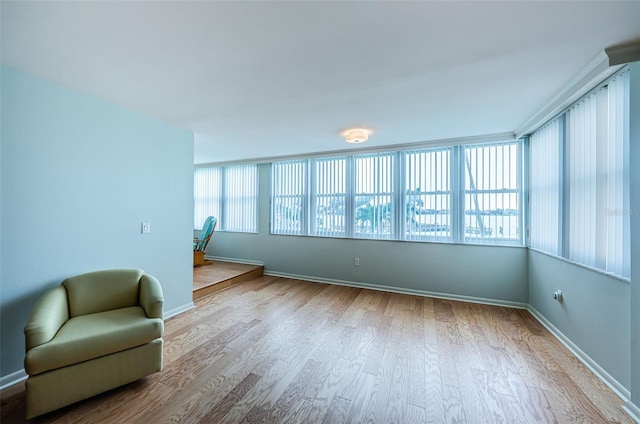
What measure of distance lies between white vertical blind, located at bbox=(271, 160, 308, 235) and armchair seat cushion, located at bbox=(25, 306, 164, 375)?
309 centimetres

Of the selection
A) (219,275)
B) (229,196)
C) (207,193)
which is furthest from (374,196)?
(207,193)

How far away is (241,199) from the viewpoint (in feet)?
18.1

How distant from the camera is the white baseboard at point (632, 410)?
1.57m

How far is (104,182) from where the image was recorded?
2408 millimetres

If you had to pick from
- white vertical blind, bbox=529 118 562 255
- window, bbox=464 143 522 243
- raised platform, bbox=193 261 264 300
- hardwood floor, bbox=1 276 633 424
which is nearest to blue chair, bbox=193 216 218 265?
raised platform, bbox=193 261 264 300

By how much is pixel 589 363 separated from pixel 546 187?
1806 millimetres

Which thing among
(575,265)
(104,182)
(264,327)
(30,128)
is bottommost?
(264,327)

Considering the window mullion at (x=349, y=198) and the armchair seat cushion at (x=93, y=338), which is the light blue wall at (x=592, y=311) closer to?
the window mullion at (x=349, y=198)

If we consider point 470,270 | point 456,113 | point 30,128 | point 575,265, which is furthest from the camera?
point 470,270

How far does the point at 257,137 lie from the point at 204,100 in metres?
1.28

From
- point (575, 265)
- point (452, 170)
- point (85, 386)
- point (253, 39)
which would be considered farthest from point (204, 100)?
point (575, 265)

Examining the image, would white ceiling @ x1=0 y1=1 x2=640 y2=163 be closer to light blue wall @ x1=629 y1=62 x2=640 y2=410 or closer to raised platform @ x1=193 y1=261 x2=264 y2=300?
light blue wall @ x1=629 y1=62 x2=640 y2=410

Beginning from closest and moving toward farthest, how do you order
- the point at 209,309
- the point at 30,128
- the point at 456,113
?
the point at 30,128, the point at 456,113, the point at 209,309

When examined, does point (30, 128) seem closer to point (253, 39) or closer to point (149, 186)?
point (149, 186)
